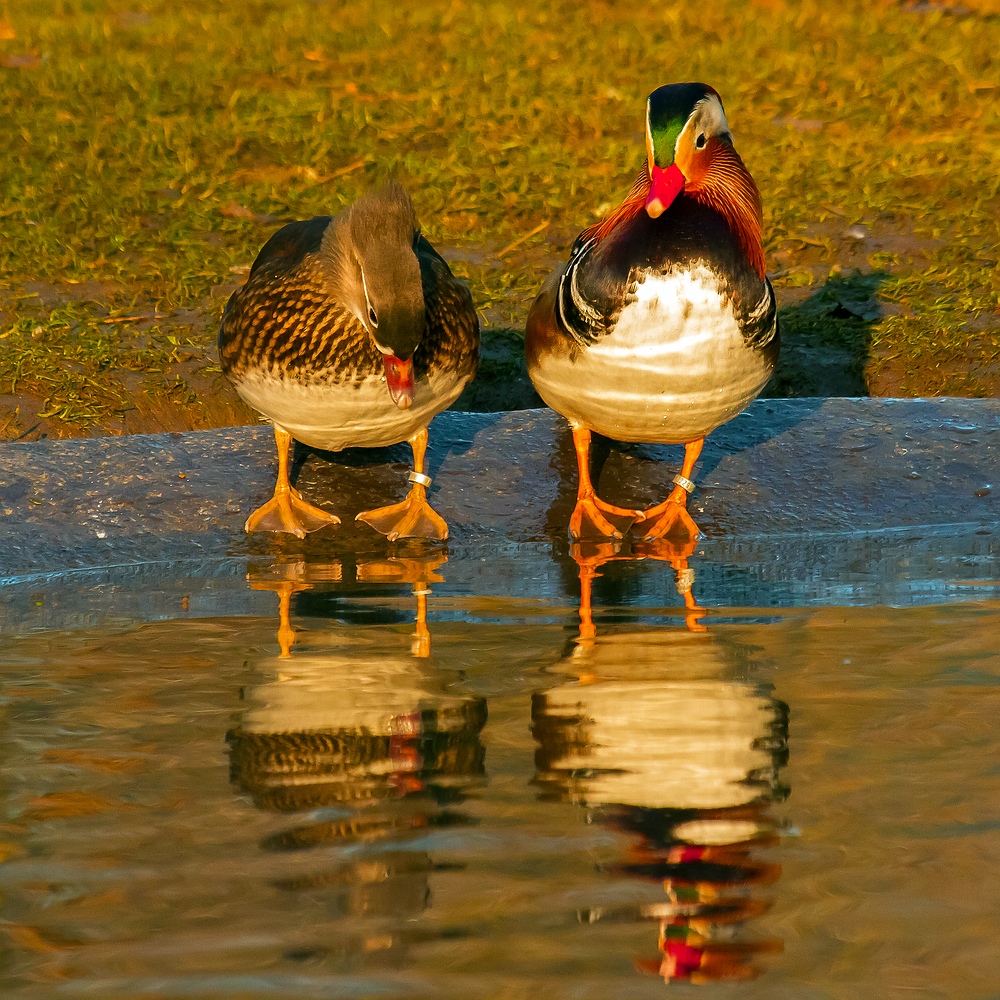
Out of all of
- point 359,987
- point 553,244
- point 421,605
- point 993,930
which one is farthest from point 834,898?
point 553,244

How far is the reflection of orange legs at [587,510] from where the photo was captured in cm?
530

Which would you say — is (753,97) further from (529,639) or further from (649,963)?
(649,963)

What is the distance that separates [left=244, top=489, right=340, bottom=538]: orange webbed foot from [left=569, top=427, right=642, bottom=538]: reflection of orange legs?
850 mm

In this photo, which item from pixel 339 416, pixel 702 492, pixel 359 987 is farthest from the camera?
pixel 702 492

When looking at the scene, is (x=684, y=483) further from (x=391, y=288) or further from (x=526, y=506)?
(x=391, y=288)

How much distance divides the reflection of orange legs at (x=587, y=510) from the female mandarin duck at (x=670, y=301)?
0.05 meters

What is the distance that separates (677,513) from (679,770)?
7.29 feet

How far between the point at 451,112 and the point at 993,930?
28.7 feet

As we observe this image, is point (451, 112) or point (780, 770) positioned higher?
point (780, 770)

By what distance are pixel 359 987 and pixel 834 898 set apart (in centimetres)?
85

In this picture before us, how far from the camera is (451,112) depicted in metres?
10.6

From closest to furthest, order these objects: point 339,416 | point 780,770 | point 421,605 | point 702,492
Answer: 1. point 780,770
2. point 421,605
3. point 339,416
4. point 702,492

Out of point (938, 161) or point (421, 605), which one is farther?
point (938, 161)

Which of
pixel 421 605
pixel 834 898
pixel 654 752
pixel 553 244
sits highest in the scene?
pixel 834 898
